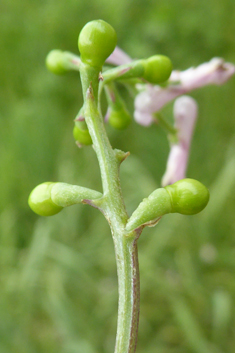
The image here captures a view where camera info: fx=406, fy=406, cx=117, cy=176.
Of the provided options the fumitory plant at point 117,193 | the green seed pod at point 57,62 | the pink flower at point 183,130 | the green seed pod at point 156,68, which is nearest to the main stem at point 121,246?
the fumitory plant at point 117,193

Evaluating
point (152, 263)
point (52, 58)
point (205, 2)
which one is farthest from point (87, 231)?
point (52, 58)

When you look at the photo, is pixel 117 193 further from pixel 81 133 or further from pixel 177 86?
pixel 177 86

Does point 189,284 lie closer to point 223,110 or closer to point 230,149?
point 230,149

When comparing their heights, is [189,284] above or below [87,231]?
below

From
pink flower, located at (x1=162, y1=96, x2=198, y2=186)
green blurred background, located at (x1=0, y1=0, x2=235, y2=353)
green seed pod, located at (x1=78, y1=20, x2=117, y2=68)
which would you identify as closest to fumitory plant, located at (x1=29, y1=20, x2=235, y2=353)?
green seed pod, located at (x1=78, y1=20, x2=117, y2=68)

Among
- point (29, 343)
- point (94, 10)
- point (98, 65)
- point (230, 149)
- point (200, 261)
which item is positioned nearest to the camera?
point (98, 65)

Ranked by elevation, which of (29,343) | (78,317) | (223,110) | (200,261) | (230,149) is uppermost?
(223,110)

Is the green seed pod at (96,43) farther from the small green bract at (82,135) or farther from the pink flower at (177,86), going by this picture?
the pink flower at (177,86)

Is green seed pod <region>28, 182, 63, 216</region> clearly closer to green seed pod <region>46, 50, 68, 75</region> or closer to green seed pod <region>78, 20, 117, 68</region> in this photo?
green seed pod <region>78, 20, 117, 68</region>
